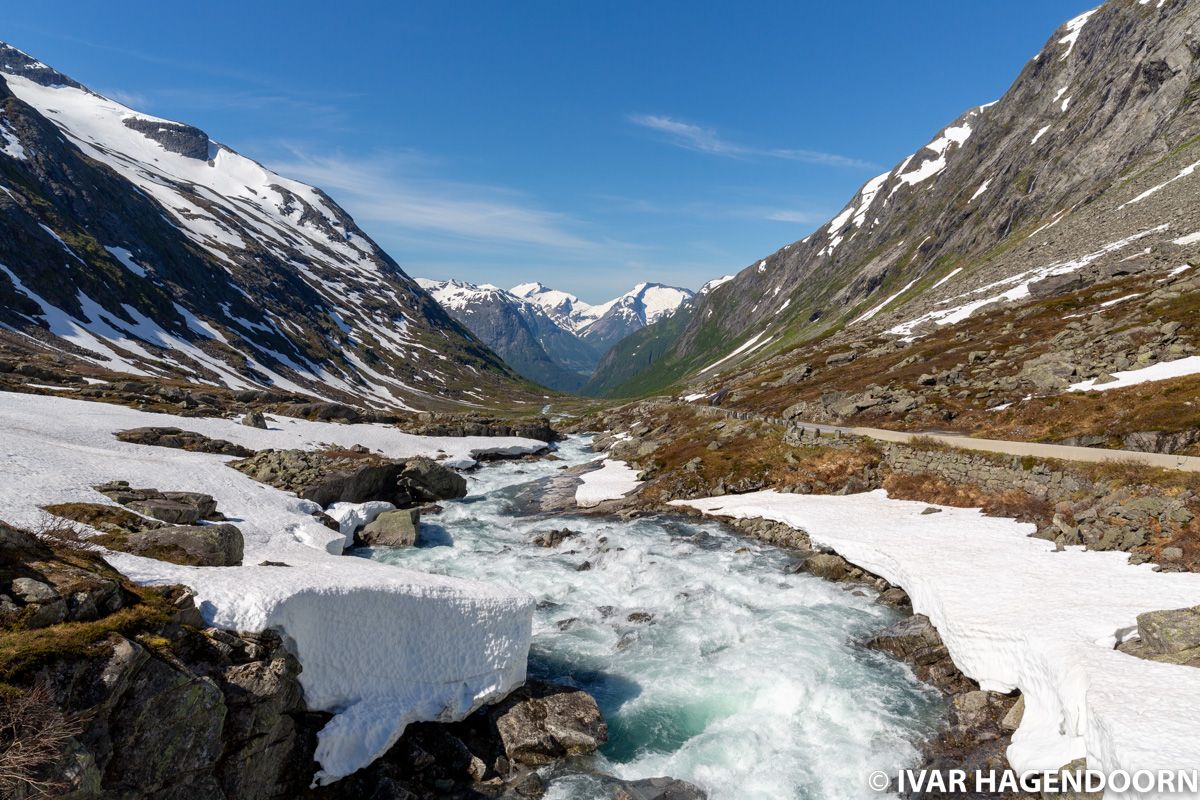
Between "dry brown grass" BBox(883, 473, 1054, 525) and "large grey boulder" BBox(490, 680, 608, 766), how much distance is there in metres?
25.8

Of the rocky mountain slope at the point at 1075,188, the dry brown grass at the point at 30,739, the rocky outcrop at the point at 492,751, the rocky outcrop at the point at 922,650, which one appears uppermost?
the rocky mountain slope at the point at 1075,188

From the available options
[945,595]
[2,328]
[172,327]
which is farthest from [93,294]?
[945,595]

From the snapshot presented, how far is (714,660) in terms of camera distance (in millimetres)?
23703

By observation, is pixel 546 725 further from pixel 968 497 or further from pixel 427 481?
pixel 427 481

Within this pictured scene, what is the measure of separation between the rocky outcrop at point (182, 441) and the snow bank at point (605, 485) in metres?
29.5

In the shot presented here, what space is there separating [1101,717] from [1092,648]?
4.04m

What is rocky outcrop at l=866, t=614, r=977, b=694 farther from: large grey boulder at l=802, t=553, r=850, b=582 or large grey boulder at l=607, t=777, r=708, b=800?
large grey boulder at l=607, t=777, r=708, b=800

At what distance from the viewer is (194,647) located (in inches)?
552

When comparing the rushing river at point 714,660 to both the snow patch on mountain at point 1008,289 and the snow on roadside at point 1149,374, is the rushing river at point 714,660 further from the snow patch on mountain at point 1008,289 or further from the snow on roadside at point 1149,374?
the snow patch on mountain at point 1008,289

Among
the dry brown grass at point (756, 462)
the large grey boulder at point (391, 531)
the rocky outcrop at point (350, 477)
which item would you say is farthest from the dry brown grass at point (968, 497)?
the rocky outcrop at point (350, 477)

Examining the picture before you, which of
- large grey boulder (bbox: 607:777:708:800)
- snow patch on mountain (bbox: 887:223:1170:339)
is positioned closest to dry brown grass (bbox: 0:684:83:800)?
large grey boulder (bbox: 607:777:708:800)

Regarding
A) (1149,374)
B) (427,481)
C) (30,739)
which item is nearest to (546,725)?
(30,739)

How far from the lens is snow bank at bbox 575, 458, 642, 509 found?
174 feet

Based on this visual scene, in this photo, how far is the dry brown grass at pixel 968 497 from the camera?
3234cm
